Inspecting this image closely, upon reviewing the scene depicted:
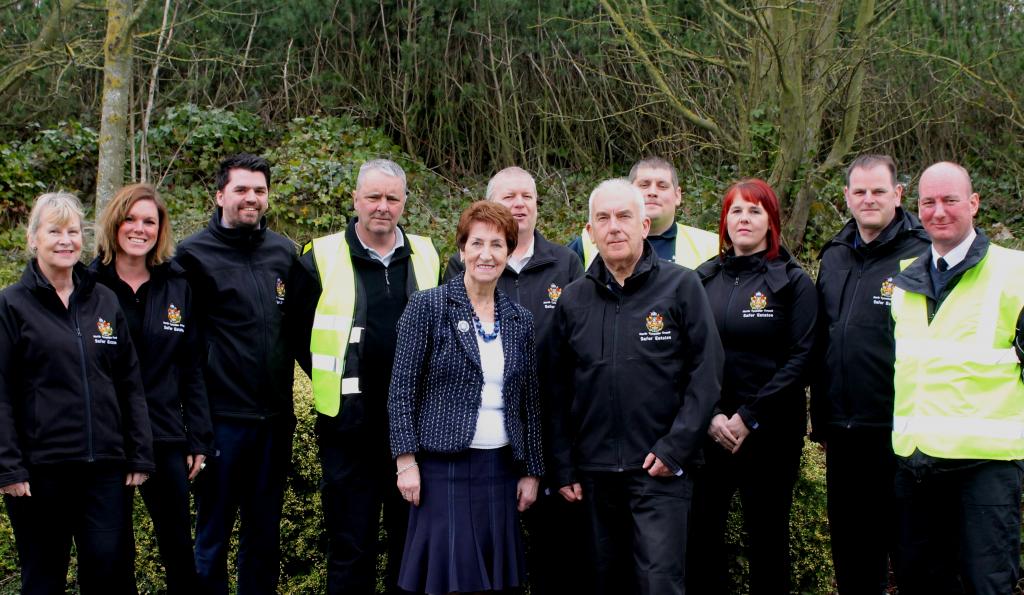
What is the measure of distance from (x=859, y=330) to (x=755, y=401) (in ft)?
1.85

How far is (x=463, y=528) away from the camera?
151 inches

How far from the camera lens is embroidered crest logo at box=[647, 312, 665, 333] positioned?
3893 millimetres

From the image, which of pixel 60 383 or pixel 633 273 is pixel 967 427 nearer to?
pixel 633 273

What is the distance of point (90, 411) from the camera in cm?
381

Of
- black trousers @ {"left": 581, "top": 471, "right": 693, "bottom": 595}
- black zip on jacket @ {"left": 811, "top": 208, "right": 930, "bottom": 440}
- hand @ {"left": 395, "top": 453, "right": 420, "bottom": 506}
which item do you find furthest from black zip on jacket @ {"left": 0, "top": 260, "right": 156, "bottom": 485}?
black zip on jacket @ {"left": 811, "top": 208, "right": 930, "bottom": 440}

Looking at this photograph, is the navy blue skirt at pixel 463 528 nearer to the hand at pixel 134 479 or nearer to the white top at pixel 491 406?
the white top at pixel 491 406

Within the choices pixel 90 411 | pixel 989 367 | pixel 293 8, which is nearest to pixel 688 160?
pixel 293 8

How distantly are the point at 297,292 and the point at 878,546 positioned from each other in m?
2.93

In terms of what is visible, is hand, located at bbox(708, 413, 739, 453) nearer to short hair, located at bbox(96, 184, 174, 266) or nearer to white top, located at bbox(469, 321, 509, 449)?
white top, located at bbox(469, 321, 509, 449)

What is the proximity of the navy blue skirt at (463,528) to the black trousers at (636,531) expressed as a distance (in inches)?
13.3

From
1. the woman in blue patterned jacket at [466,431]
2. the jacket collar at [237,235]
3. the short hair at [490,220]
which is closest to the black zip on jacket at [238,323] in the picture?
the jacket collar at [237,235]

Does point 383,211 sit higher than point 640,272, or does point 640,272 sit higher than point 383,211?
point 383,211

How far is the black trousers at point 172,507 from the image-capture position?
13.8ft

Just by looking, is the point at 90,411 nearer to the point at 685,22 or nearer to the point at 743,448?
the point at 743,448
